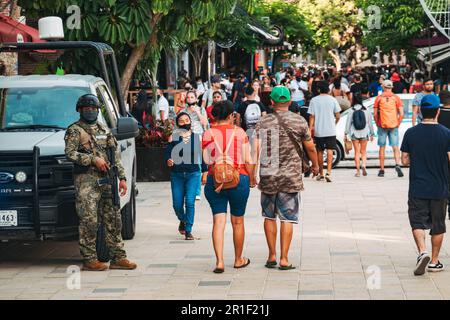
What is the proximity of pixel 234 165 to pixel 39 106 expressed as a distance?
92.2 inches

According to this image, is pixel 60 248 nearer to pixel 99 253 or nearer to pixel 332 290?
pixel 99 253

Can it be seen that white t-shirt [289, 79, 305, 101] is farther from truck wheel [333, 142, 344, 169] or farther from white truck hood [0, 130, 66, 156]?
white truck hood [0, 130, 66, 156]

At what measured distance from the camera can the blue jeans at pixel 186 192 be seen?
530 inches

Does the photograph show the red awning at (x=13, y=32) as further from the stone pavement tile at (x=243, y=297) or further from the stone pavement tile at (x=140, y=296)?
the stone pavement tile at (x=243, y=297)

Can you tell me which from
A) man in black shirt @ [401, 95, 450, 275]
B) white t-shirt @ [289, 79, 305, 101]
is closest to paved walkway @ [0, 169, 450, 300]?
man in black shirt @ [401, 95, 450, 275]

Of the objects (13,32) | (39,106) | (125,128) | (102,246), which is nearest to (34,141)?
(39,106)

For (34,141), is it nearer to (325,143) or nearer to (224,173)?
(224,173)

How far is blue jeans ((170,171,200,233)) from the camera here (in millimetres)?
13469

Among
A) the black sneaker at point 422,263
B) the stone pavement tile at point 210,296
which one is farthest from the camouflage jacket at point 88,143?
the black sneaker at point 422,263

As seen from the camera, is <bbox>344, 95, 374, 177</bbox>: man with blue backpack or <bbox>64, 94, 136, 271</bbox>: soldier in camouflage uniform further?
<bbox>344, 95, 374, 177</bbox>: man with blue backpack

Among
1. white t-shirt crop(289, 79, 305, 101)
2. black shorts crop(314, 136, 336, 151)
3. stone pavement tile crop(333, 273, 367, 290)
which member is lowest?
stone pavement tile crop(333, 273, 367, 290)

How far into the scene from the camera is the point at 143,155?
20.9 m

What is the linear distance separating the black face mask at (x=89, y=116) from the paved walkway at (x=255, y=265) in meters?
1.44

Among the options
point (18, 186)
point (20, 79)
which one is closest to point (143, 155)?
point (20, 79)
